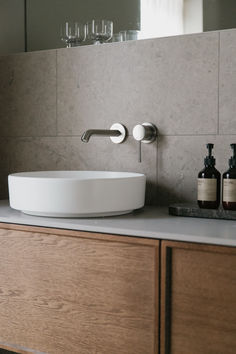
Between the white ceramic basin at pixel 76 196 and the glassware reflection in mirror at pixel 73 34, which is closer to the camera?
the white ceramic basin at pixel 76 196

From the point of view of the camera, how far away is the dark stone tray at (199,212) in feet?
4.72

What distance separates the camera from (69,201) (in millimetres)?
1443

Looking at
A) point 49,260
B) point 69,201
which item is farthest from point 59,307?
point 69,201

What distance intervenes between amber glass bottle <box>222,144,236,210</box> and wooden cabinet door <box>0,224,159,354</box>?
0.36 meters

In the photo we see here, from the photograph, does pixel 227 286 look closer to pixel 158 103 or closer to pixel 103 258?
pixel 103 258

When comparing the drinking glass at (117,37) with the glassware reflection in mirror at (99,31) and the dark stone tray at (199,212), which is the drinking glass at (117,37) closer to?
the glassware reflection in mirror at (99,31)

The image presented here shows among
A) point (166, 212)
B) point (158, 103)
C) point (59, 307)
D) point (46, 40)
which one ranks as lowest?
point (59, 307)

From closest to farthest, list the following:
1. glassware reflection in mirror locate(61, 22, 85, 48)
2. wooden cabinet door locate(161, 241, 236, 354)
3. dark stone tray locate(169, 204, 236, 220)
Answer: wooden cabinet door locate(161, 241, 236, 354) → dark stone tray locate(169, 204, 236, 220) → glassware reflection in mirror locate(61, 22, 85, 48)

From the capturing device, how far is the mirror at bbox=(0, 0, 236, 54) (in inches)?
65.5

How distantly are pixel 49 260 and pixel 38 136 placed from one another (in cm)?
76

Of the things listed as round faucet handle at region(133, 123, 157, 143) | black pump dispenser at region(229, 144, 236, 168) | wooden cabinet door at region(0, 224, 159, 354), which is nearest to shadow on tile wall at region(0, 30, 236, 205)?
round faucet handle at region(133, 123, 157, 143)

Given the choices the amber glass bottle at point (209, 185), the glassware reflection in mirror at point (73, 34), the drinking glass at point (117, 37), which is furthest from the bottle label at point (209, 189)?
the glassware reflection in mirror at point (73, 34)

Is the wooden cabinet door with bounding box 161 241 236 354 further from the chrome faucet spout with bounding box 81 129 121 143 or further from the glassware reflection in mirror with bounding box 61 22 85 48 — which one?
the glassware reflection in mirror with bounding box 61 22 85 48

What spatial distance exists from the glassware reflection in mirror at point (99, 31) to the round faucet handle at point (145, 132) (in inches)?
16.1
